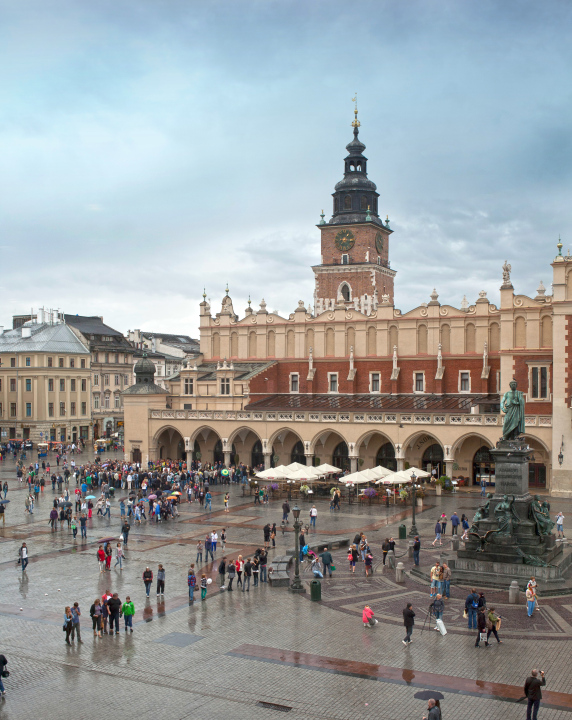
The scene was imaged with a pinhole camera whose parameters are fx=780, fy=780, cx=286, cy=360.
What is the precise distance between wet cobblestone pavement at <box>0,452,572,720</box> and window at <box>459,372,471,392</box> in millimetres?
28246

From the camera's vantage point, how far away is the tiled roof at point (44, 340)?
83.6 meters

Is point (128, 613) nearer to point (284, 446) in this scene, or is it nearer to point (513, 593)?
point (513, 593)

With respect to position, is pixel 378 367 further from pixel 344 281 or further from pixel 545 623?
pixel 545 623

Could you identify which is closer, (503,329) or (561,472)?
(561,472)

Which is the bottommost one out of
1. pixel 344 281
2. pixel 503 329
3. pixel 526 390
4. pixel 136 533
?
pixel 136 533

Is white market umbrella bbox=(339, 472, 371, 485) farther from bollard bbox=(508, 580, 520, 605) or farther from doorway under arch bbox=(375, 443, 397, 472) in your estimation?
bollard bbox=(508, 580, 520, 605)

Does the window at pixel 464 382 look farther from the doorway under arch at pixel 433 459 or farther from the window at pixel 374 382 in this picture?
the window at pixel 374 382

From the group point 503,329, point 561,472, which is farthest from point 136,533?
point 503,329

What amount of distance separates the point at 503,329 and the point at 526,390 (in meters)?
4.49

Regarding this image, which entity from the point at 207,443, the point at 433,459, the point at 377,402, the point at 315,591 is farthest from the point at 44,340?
the point at 315,591

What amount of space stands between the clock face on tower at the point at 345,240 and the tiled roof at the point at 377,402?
25.7m

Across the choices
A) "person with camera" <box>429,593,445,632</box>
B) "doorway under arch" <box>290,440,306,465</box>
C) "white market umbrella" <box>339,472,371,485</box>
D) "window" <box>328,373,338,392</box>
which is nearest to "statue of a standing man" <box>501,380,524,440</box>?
"person with camera" <box>429,593,445,632</box>

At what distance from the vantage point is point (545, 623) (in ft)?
71.1

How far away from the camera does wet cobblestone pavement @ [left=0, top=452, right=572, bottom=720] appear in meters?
16.4
